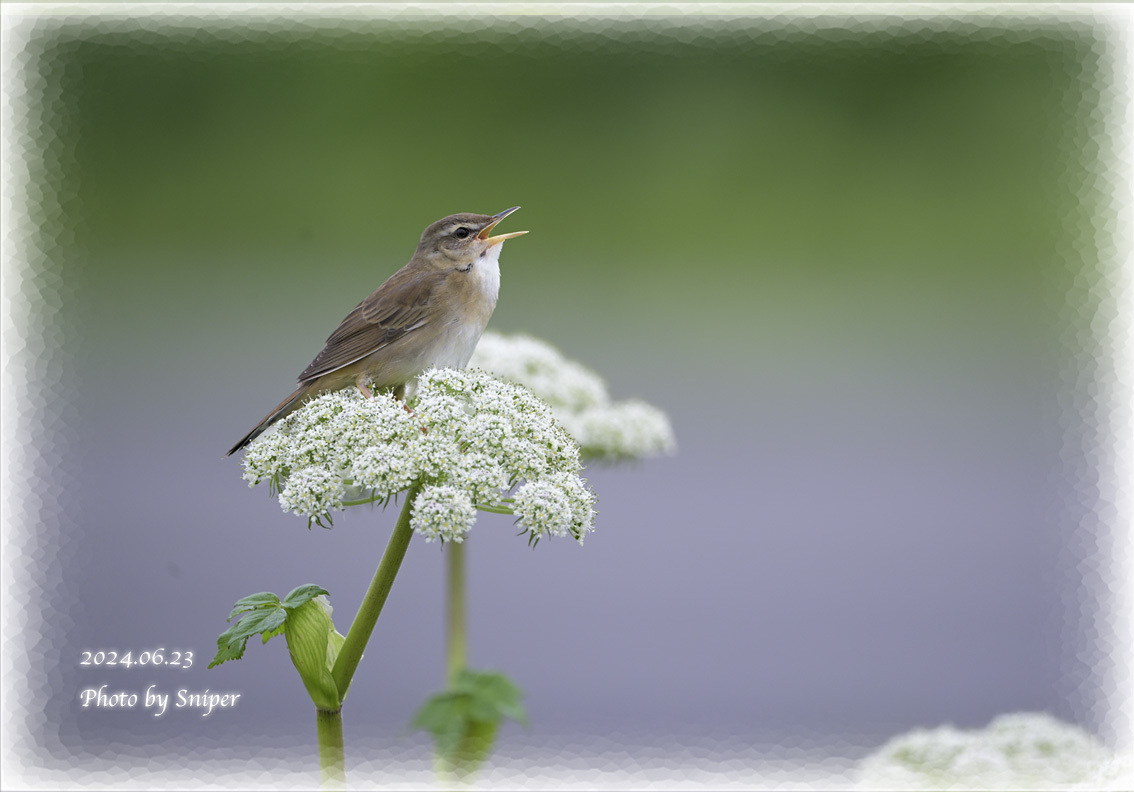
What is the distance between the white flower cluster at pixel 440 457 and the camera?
150 cm

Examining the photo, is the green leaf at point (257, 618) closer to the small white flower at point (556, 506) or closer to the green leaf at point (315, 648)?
the green leaf at point (315, 648)

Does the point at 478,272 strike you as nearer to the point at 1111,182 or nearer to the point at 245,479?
the point at 245,479

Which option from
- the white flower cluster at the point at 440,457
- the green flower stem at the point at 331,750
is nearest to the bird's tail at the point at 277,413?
the white flower cluster at the point at 440,457

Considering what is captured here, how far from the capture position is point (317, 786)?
146 cm

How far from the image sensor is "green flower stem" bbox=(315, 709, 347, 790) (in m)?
1.38

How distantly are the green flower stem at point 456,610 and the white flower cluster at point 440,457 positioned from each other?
90 centimetres

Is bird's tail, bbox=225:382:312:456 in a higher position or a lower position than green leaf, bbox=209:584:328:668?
higher

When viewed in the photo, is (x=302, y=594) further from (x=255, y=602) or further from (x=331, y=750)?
(x=331, y=750)

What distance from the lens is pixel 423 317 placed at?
8.86 feet

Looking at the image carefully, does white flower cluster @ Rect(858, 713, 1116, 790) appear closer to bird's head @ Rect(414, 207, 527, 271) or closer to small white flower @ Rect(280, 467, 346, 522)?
small white flower @ Rect(280, 467, 346, 522)

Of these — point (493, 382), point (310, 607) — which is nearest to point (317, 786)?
point (310, 607)

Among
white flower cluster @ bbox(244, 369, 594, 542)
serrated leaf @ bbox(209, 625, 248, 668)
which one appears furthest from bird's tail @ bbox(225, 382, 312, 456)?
serrated leaf @ bbox(209, 625, 248, 668)

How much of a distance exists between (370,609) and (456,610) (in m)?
1.20

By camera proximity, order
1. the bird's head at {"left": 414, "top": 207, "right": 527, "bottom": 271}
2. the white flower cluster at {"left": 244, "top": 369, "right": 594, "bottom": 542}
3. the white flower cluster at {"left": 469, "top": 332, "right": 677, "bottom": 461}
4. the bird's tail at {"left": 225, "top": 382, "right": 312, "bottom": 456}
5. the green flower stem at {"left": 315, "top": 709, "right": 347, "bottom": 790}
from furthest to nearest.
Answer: the white flower cluster at {"left": 469, "top": 332, "right": 677, "bottom": 461} < the bird's head at {"left": 414, "top": 207, "right": 527, "bottom": 271} < the bird's tail at {"left": 225, "top": 382, "right": 312, "bottom": 456} < the white flower cluster at {"left": 244, "top": 369, "right": 594, "bottom": 542} < the green flower stem at {"left": 315, "top": 709, "right": 347, "bottom": 790}
